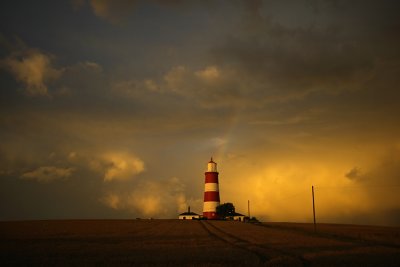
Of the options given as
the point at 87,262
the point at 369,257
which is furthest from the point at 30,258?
the point at 369,257

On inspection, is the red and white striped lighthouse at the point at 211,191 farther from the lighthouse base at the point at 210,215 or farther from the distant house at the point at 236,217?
the distant house at the point at 236,217

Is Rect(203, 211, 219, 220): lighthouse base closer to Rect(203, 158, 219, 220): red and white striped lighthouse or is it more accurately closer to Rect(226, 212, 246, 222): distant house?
Rect(203, 158, 219, 220): red and white striped lighthouse

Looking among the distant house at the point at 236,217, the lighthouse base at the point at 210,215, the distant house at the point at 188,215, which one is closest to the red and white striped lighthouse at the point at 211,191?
the lighthouse base at the point at 210,215

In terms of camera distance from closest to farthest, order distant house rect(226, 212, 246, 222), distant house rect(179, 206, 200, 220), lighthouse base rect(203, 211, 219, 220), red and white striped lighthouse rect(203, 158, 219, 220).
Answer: red and white striped lighthouse rect(203, 158, 219, 220) < lighthouse base rect(203, 211, 219, 220) < distant house rect(226, 212, 246, 222) < distant house rect(179, 206, 200, 220)

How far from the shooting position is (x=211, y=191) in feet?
316

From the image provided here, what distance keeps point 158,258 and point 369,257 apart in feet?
38.3

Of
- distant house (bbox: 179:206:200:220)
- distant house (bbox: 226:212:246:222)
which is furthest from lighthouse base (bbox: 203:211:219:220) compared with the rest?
distant house (bbox: 179:206:200:220)

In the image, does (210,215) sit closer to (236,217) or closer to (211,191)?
(211,191)

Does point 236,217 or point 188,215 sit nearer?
point 236,217

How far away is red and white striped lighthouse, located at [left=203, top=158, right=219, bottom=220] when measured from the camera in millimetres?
96375

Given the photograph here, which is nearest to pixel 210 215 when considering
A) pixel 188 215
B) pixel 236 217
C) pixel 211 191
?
pixel 211 191

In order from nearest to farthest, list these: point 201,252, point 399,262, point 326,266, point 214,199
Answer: point 326,266 < point 399,262 < point 201,252 < point 214,199

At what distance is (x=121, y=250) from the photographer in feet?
90.8

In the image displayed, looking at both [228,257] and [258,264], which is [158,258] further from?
[258,264]
